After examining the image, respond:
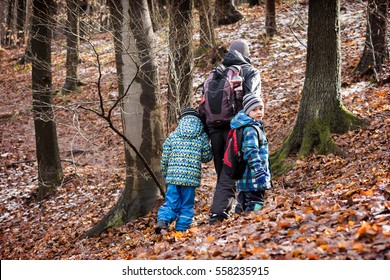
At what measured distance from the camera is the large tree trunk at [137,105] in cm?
817

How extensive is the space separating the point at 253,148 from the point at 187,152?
101 cm

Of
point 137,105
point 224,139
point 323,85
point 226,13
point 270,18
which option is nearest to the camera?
point 224,139

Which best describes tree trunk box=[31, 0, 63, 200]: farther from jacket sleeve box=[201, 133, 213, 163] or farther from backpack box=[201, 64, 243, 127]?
backpack box=[201, 64, 243, 127]

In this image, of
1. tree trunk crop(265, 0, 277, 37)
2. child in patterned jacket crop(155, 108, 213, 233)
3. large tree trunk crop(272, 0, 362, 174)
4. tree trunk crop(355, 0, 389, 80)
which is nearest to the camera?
child in patterned jacket crop(155, 108, 213, 233)

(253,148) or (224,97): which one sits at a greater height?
(224,97)

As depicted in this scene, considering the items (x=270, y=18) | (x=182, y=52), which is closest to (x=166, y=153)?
(x=182, y=52)

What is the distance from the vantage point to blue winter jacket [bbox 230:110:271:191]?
594cm

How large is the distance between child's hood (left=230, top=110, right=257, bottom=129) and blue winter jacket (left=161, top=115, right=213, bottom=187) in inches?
26.9

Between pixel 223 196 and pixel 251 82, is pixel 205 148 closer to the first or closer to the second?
pixel 223 196

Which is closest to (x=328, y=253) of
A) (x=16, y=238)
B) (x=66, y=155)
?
(x=16, y=238)

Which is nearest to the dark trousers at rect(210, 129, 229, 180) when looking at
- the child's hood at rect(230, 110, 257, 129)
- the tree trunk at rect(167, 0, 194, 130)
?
the child's hood at rect(230, 110, 257, 129)

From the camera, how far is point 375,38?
12.0m

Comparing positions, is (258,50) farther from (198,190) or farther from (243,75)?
(243,75)

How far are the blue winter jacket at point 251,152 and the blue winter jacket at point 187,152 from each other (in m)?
0.68
